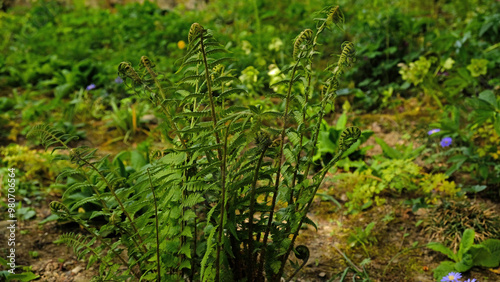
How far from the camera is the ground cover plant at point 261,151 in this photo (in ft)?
4.38

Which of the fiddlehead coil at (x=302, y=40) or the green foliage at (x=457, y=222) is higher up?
the fiddlehead coil at (x=302, y=40)

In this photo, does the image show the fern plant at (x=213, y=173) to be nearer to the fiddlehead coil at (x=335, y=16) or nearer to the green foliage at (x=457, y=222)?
the fiddlehead coil at (x=335, y=16)

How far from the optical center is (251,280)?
5.05ft

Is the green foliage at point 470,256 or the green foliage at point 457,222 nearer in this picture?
the green foliage at point 470,256

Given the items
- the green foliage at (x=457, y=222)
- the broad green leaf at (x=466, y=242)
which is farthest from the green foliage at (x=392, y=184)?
the broad green leaf at (x=466, y=242)

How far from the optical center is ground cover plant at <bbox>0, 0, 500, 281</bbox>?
4.38ft

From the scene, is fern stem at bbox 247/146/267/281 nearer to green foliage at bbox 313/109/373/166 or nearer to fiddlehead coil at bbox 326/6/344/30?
fiddlehead coil at bbox 326/6/344/30

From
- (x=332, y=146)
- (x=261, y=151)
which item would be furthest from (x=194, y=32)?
(x=332, y=146)

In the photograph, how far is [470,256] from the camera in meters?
1.92

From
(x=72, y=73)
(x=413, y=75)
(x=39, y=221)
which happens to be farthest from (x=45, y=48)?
(x=413, y=75)

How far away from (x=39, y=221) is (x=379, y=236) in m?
1.92

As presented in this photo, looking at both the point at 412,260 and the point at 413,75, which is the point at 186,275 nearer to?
the point at 412,260

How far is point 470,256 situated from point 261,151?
1.25m

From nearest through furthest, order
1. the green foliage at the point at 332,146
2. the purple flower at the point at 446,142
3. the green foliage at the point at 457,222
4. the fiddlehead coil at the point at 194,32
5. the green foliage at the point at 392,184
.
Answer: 1. the fiddlehead coil at the point at 194,32
2. the green foliage at the point at 457,222
3. the green foliage at the point at 392,184
4. the purple flower at the point at 446,142
5. the green foliage at the point at 332,146
